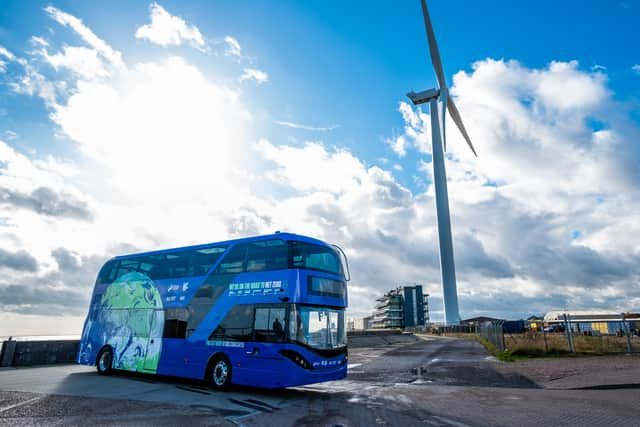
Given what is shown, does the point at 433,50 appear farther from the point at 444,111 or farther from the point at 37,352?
the point at 37,352

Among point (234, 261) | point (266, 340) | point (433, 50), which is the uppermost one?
point (433, 50)

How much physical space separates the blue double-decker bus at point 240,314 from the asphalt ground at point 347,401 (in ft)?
2.42

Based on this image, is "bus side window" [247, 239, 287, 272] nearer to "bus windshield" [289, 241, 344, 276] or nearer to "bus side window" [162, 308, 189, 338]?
"bus windshield" [289, 241, 344, 276]

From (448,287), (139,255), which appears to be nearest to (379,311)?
(448,287)

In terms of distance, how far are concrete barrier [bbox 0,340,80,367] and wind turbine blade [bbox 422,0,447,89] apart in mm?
45625

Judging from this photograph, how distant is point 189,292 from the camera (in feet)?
42.6

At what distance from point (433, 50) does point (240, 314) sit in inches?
1890

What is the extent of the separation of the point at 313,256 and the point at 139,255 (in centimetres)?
750

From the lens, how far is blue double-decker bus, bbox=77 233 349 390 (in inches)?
419

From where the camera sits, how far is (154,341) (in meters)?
13.6

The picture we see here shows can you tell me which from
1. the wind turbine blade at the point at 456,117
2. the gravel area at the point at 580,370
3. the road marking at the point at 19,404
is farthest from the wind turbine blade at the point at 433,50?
the road marking at the point at 19,404

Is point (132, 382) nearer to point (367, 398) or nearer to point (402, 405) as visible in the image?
point (367, 398)

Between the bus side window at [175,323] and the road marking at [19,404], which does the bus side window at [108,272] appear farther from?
the road marking at [19,404]

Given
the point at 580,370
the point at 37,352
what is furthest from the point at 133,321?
the point at 580,370
